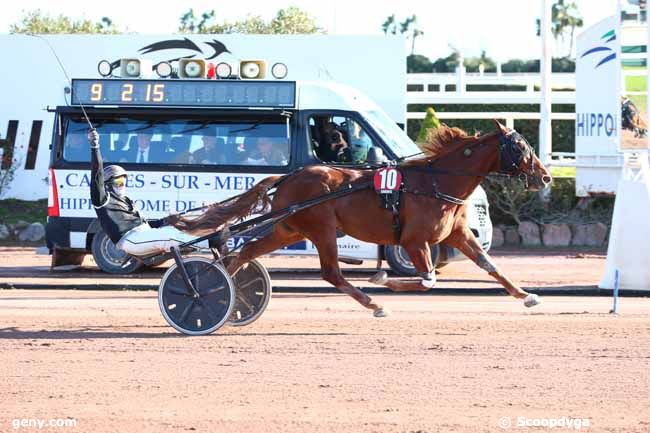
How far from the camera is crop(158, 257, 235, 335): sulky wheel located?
401 inches

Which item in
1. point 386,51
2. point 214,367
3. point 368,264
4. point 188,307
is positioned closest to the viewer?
point 214,367

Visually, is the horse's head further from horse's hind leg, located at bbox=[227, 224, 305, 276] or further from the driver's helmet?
the driver's helmet

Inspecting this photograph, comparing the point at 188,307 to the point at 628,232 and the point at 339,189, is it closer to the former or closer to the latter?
the point at 339,189

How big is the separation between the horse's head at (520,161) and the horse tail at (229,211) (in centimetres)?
208

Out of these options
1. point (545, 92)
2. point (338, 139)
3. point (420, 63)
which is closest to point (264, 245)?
point (338, 139)

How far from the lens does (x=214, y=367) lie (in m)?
8.80

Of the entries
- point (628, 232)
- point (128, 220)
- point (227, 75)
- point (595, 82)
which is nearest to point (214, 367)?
point (128, 220)

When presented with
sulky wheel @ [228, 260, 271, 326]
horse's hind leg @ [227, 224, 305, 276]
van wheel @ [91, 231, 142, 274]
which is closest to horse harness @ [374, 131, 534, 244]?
horse's hind leg @ [227, 224, 305, 276]

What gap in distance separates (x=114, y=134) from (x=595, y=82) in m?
9.63

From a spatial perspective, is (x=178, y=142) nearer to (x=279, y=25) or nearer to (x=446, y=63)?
(x=279, y=25)

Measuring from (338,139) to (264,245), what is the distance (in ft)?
15.4

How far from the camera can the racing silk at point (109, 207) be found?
33.1 ft

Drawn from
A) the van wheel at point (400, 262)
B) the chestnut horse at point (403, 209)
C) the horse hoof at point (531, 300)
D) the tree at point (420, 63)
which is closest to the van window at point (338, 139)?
the van wheel at point (400, 262)

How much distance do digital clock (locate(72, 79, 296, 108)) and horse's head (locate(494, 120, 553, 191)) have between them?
202 inches
